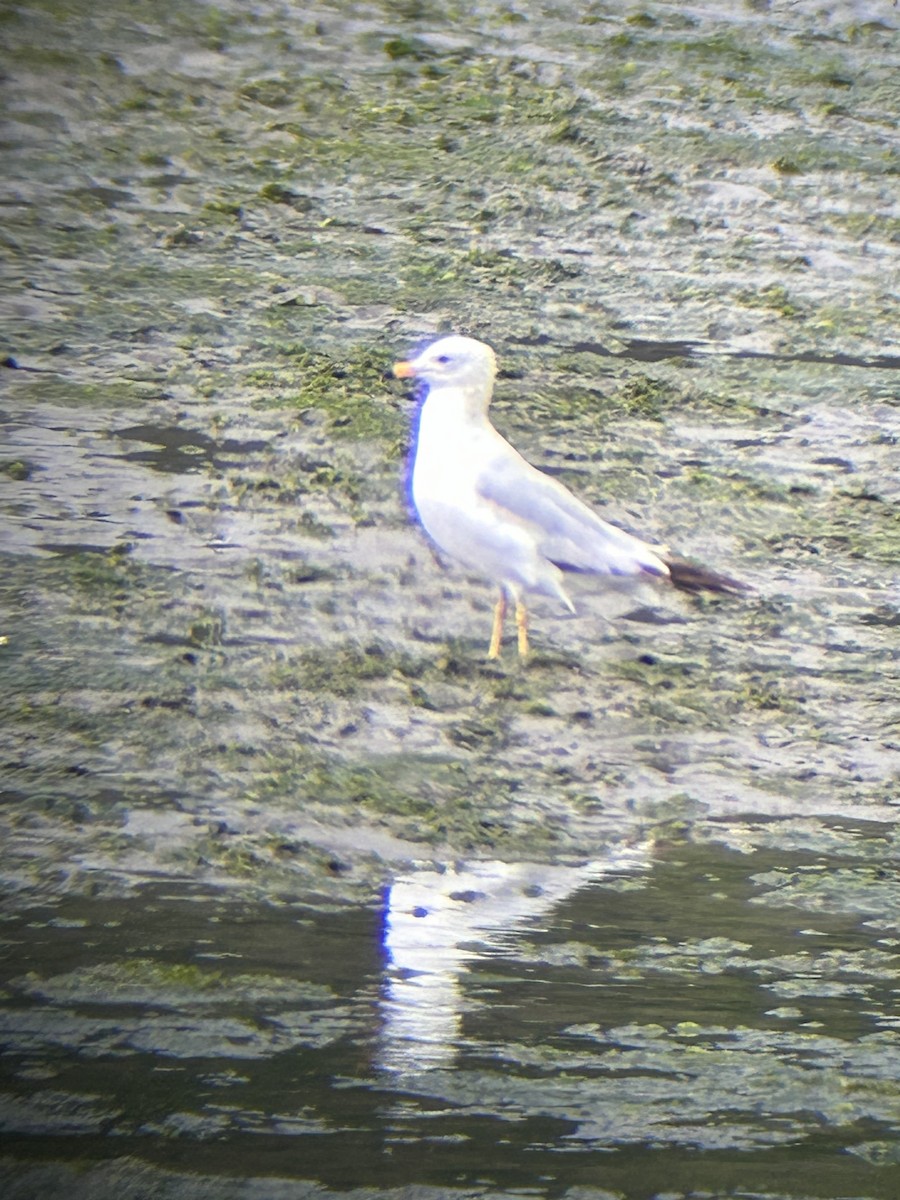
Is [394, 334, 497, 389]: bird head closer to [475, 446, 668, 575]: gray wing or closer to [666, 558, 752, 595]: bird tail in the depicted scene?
[475, 446, 668, 575]: gray wing

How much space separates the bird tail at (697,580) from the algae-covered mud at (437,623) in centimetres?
2

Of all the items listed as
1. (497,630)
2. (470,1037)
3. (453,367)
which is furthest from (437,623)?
(470,1037)

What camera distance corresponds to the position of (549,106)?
131cm

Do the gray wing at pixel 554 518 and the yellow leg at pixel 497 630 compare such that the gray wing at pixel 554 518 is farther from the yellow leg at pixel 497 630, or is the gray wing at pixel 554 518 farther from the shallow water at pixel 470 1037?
the shallow water at pixel 470 1037

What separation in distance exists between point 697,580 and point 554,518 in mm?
178

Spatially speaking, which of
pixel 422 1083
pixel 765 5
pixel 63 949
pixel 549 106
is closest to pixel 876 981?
pixel 422 1083

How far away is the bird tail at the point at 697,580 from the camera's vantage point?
117cm

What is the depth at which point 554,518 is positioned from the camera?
1073mm

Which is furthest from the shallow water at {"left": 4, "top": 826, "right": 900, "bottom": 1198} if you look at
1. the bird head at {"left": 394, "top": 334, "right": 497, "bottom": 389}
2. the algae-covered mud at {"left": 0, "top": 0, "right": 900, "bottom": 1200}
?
the bird head at {"left": 394, "top": 334, "right": 497, "bottom": 389}

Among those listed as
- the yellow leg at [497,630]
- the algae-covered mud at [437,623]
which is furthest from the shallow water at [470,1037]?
the yellow leg at [497,630]

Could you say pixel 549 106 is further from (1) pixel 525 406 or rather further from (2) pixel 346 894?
(2) pixel 346 894

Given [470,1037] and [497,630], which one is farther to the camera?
[497,630]

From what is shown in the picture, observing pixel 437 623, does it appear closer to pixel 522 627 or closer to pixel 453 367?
pixel 522 627

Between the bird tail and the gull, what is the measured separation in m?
0.03
